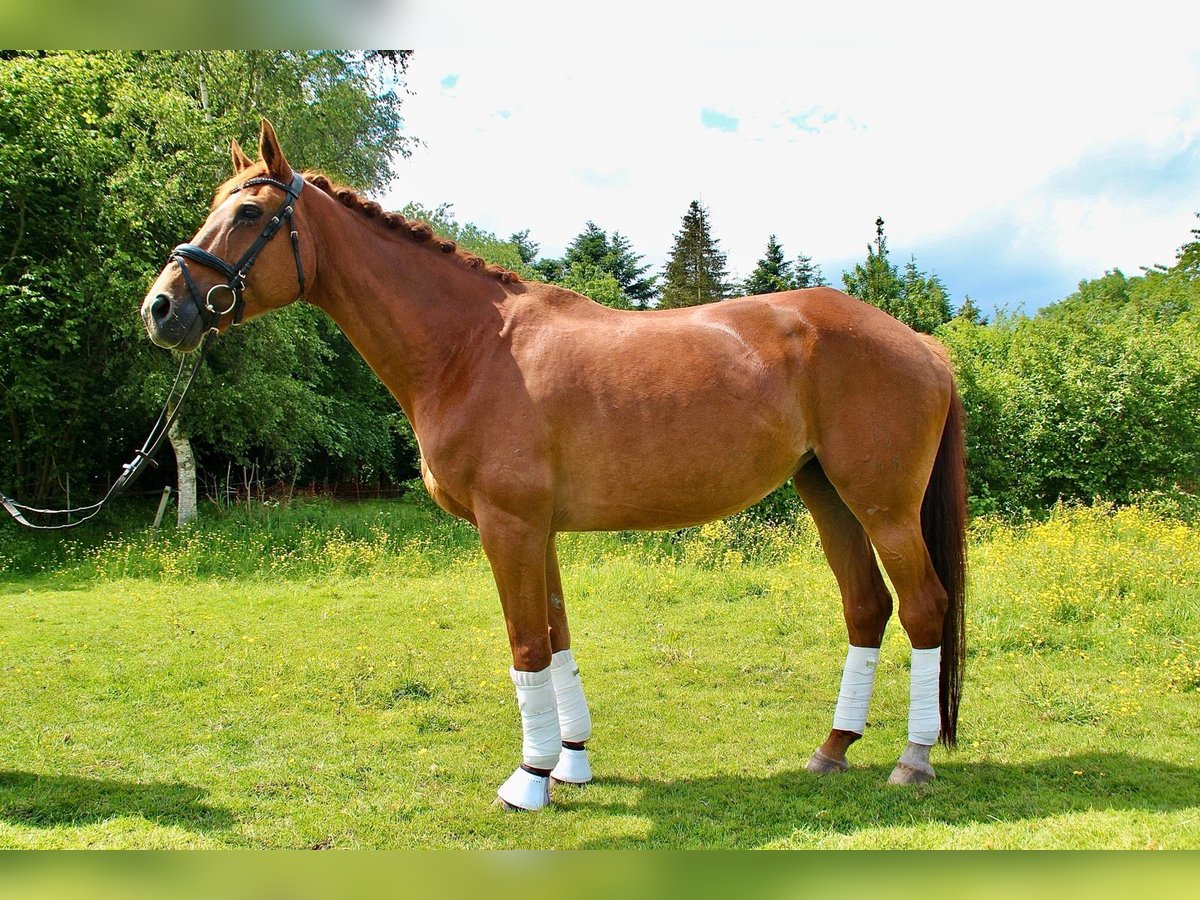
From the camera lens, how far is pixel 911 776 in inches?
148

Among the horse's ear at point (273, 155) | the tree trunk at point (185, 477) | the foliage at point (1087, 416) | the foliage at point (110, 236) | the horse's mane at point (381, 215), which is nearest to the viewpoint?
the horse's ear at point (273, 155)

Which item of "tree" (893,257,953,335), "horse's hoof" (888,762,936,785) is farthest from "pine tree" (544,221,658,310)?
"horse's hoof" (888,762,936,785)

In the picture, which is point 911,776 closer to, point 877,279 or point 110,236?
point 110,236

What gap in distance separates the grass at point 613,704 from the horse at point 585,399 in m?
0.55

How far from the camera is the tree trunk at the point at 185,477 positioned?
12312 mm

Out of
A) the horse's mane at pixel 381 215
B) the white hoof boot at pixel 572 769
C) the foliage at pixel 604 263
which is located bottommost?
the white hoof boot at pixel 572 769

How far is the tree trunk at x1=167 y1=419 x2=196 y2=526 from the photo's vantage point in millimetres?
12312

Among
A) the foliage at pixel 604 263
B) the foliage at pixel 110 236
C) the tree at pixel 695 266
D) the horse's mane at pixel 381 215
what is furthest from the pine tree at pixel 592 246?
the horse's mane at pixel 381 215

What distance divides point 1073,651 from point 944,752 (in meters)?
2.52

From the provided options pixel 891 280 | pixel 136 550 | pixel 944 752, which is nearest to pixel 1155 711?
pixel 944 752

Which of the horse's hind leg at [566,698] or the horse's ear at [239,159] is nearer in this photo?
the horse's ear at [239,159]

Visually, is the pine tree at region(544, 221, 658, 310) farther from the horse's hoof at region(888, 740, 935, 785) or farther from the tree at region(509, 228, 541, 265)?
the horse's hoof at region(888, 740, 935, 785)

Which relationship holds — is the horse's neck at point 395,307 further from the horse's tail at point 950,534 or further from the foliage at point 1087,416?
the foliage at point 1087,416

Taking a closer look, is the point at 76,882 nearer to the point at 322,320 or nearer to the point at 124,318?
the point at 124,318
